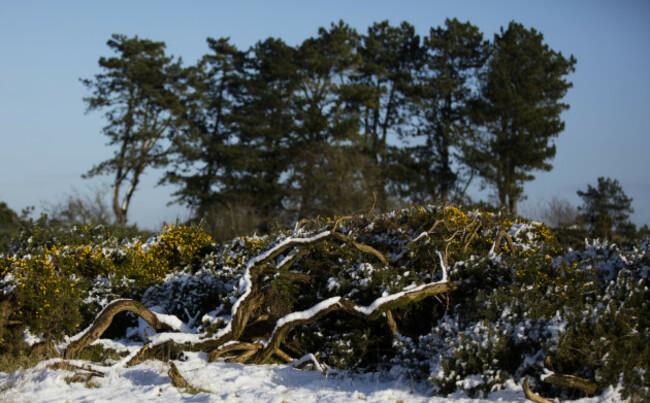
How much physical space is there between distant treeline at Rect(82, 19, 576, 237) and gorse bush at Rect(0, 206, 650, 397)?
1859 cm

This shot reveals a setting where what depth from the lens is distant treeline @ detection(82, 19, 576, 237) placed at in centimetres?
2862

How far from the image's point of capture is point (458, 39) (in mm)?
32219

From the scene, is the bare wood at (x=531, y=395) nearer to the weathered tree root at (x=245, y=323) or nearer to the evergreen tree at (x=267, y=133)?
the weathered tree root at (x=245, y=323)

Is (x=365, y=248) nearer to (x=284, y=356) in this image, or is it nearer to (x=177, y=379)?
(x=284, y=356)

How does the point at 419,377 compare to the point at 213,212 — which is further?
the point at 213,212

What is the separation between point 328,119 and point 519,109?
970 cm

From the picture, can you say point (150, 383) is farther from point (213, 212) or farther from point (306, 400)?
point (213, 212)

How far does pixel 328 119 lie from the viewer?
101 feet

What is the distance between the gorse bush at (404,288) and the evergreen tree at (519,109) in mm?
20930

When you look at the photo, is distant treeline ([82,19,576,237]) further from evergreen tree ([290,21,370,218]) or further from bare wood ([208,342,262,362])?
bare wood ([208,342,262,362])

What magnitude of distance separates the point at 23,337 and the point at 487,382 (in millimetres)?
5641

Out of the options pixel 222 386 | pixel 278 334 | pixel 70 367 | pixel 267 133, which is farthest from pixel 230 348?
pixel 267 133

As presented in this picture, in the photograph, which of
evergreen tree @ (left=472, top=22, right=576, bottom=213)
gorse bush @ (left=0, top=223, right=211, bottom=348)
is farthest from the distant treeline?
gorse bush @ (left=0, top=223, right=211, bottom=348)

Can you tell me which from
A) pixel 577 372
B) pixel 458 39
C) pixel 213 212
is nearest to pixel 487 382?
pixel 577 372
